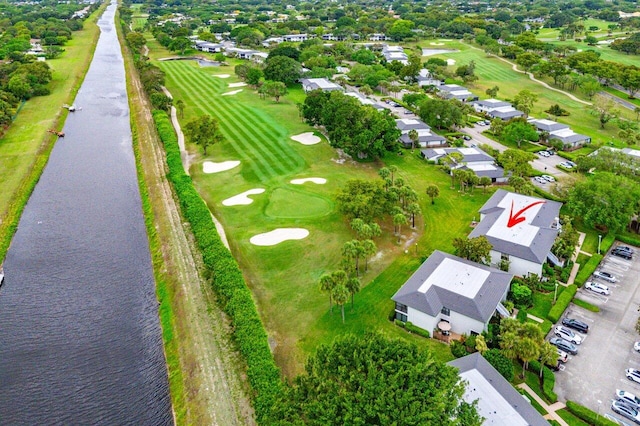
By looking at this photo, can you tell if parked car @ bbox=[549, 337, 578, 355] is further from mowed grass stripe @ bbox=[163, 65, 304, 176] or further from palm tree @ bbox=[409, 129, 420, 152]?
palm tree @ bbox=[409, 129, 420, 152]

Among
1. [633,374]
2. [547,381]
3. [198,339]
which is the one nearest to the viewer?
[547,381]

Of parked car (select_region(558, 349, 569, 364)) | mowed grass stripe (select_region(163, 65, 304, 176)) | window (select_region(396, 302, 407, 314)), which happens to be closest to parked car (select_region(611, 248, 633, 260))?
parked car (select_region(558, 349, 569, 364))

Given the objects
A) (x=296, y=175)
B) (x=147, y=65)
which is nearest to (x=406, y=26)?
(x=147, y=65)

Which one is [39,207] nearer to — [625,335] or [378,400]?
[378,400]

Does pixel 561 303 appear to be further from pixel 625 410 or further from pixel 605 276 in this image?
pixel 625 410

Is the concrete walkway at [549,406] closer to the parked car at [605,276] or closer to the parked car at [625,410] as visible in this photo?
the parked car at [625,410]

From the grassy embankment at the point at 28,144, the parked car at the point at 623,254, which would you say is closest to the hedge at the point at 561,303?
the parked car at the point at 623,254

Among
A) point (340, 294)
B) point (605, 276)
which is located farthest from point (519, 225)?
point (340, 294)
